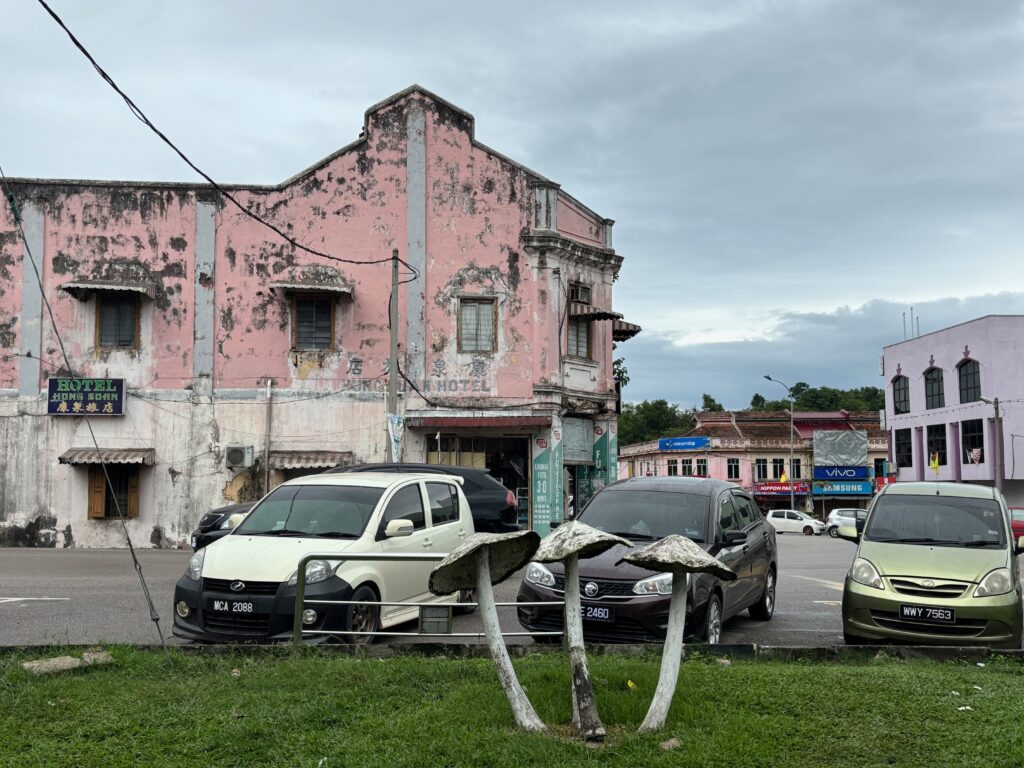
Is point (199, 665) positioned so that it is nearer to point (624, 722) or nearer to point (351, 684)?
point (351, 684)

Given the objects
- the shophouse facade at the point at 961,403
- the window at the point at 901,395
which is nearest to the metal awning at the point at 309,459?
the shophouse facade at the point at 961,403

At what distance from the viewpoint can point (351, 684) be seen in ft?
21.0

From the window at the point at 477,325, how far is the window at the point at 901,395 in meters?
40.0

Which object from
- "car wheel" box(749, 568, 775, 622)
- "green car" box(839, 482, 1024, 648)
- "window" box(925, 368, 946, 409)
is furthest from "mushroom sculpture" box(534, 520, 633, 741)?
"window" box(925, 368, 946, 409)

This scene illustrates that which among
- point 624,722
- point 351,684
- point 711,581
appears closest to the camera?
point 624,722

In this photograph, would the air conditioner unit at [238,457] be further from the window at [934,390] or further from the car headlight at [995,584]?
the window at [934,390]

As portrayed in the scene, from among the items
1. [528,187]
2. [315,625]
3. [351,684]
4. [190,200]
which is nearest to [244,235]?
[190,200]

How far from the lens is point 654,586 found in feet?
27.9

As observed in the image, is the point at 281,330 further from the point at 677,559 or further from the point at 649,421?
the point at 649,421

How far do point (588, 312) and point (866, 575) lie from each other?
16738mm

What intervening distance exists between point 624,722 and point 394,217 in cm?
2052

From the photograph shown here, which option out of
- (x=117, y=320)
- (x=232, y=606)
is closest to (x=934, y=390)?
(x=117, y=320)

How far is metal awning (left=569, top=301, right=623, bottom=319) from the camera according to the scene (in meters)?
25.4

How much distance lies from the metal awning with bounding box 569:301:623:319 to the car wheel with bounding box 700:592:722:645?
16612mm
